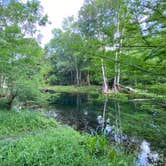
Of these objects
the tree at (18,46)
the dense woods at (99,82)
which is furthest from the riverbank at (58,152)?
the tree at (18,46)

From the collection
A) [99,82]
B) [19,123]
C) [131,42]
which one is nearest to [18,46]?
[19,123]

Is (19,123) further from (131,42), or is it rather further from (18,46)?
(131,42)

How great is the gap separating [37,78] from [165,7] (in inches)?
382

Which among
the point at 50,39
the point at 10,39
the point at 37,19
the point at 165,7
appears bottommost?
the point at 165,7

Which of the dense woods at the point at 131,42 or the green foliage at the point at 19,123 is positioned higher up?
the dense woods at the point at 131,42

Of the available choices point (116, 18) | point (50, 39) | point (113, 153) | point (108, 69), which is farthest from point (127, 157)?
point (50, 39)

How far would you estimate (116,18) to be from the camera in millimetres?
2883

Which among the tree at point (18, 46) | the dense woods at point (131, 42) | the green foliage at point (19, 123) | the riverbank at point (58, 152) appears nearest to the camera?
the dense woods at point (131, 42)

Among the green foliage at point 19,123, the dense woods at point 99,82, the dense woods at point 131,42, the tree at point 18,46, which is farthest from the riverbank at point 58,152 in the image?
the dense woods at point 131,42

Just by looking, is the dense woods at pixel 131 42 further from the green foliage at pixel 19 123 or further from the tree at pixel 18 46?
the tree at pixel 18 46

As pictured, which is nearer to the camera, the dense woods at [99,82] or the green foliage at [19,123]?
the dense woods at [99,82]

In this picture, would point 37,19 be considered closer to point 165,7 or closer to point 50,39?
point 165,7

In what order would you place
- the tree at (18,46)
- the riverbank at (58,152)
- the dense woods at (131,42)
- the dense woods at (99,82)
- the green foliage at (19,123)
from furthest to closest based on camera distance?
1. the tree at (18,46)
2. the green foliage at (19,123)
3. the riverbank at (58,152)
4. the dense woods at (99,82)
5. the dense woods at (131,42)

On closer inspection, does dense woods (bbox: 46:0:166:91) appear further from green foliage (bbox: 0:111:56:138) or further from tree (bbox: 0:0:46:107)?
tree (bbox: 0:0:46:107)
